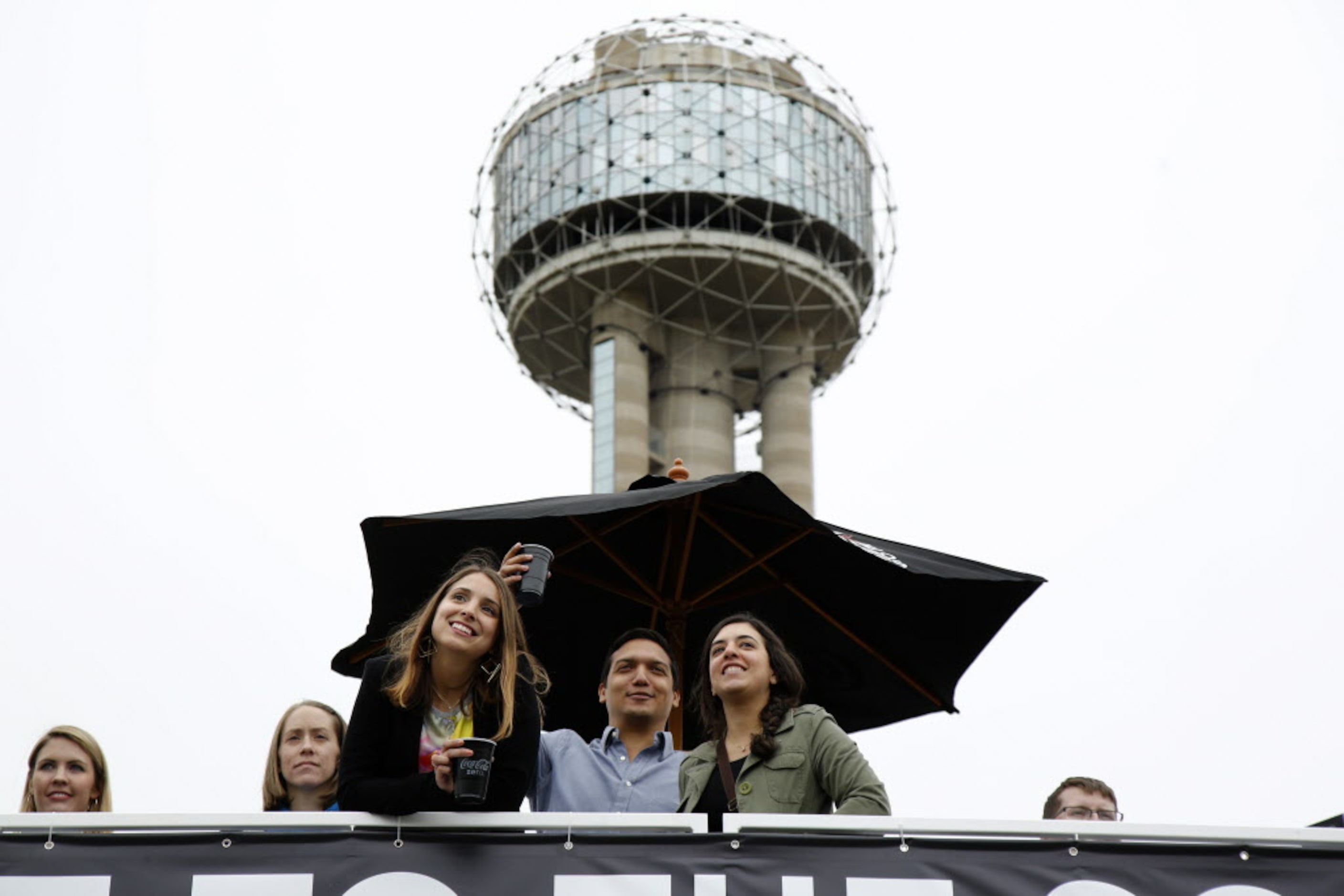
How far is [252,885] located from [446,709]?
0.87 m

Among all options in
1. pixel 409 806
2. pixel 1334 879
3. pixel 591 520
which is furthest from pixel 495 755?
pixel 591 520

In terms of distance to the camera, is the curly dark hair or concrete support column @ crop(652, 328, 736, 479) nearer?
the curly dark hair

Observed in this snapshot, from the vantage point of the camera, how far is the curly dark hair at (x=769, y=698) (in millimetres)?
6348

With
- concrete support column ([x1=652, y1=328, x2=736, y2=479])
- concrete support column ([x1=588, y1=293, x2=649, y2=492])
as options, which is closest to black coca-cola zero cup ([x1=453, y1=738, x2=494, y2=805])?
concrete support column ([x1=588, y1=293, x2=649, y2=492])

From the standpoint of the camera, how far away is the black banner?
532cm

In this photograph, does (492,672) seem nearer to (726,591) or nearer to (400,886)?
(400,886)

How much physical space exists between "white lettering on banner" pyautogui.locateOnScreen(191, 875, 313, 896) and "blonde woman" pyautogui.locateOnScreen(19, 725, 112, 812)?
6.22 ft

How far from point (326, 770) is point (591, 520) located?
322 cm

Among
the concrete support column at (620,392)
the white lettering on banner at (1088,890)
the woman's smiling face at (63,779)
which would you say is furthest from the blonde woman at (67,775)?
the concrete support column at (620,392)

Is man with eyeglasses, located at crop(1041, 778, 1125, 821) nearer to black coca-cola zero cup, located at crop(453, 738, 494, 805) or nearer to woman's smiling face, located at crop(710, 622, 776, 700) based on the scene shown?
woman's smiling face, located at crop(710, 622, 776, 700)

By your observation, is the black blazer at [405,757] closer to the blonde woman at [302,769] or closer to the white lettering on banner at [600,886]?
the white lettering on banner at [600,886]

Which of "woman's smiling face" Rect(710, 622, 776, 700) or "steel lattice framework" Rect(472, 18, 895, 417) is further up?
"steel lattice framework" Rect(472, 18, 895, 417)

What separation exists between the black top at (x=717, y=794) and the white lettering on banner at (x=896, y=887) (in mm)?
924

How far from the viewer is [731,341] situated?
2167 inches
